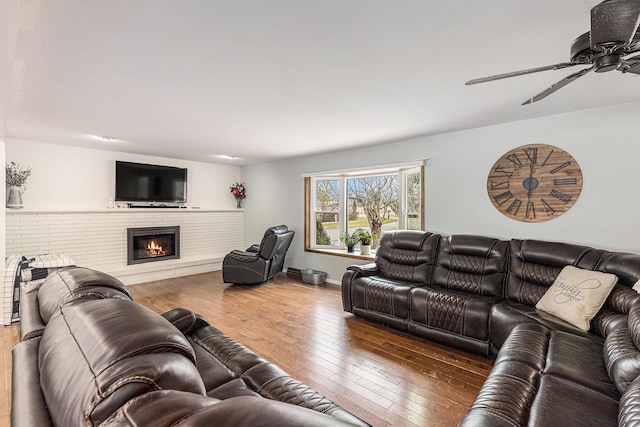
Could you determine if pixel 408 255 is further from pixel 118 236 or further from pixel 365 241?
pixel 118 236

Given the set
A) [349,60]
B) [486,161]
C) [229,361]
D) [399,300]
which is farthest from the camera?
[486,161]

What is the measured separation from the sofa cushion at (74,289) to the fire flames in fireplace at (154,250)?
4.70 m

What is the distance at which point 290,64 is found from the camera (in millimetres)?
2121

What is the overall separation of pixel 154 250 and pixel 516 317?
5.90m

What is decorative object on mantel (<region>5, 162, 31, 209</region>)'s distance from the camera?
4.28 metres

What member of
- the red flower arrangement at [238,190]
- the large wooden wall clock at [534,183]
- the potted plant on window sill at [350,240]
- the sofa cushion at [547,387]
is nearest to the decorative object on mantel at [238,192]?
the red flower arrangement at [238,190]

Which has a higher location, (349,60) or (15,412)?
(349,60)

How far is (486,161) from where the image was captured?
12.5ft

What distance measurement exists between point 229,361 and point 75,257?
477cm

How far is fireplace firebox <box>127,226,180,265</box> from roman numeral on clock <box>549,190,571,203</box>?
6137mm

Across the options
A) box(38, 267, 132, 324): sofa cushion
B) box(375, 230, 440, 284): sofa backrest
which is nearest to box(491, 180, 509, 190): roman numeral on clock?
box(375, 230, 440, 284): sofa backrest

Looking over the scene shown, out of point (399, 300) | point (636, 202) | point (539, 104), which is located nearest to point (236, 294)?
point (399, 300)

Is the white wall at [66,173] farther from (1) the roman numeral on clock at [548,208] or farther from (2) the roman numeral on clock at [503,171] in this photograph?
(1) the roman numeral on clock at [548,208]

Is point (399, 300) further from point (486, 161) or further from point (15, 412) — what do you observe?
point (15, 412)
